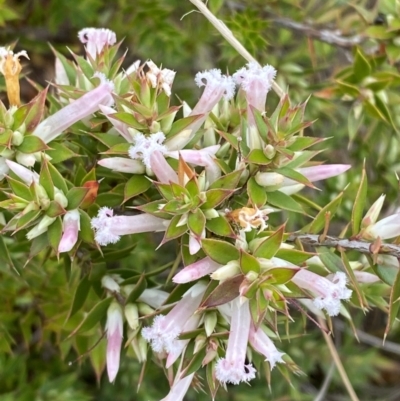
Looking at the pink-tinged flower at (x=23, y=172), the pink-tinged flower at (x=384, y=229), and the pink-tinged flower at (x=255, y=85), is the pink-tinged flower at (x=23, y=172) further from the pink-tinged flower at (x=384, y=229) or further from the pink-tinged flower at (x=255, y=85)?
Answer: the pink-tinged flower at (x=384, y=229)

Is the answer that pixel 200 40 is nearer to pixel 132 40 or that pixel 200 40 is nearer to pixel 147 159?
pixel 132 40

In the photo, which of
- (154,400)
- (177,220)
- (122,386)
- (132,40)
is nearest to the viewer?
(177,220)

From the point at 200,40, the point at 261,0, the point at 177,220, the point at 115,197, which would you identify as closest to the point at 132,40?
the point at 200,40

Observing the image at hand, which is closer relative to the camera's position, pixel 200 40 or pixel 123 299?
pixel 123 299

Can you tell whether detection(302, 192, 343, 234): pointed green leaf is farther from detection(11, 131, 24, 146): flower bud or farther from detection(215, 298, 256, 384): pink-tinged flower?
detection(11, 131, 24, 146): flower bud

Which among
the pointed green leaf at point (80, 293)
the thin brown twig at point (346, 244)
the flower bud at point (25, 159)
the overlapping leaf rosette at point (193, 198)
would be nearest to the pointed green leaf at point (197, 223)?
the overlapping leaf rosette at point (193, 198)

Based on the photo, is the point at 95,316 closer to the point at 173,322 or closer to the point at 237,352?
the point at 173,322

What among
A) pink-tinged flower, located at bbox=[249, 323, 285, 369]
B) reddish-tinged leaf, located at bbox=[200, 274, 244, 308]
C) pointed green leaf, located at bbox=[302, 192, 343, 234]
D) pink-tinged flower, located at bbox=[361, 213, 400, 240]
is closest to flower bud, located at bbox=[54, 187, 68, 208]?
reddish-tinged leaf, located at bbox=[200, 274, 244, 308]

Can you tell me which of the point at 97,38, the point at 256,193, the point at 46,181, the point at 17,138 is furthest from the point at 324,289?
the point at 97,38
